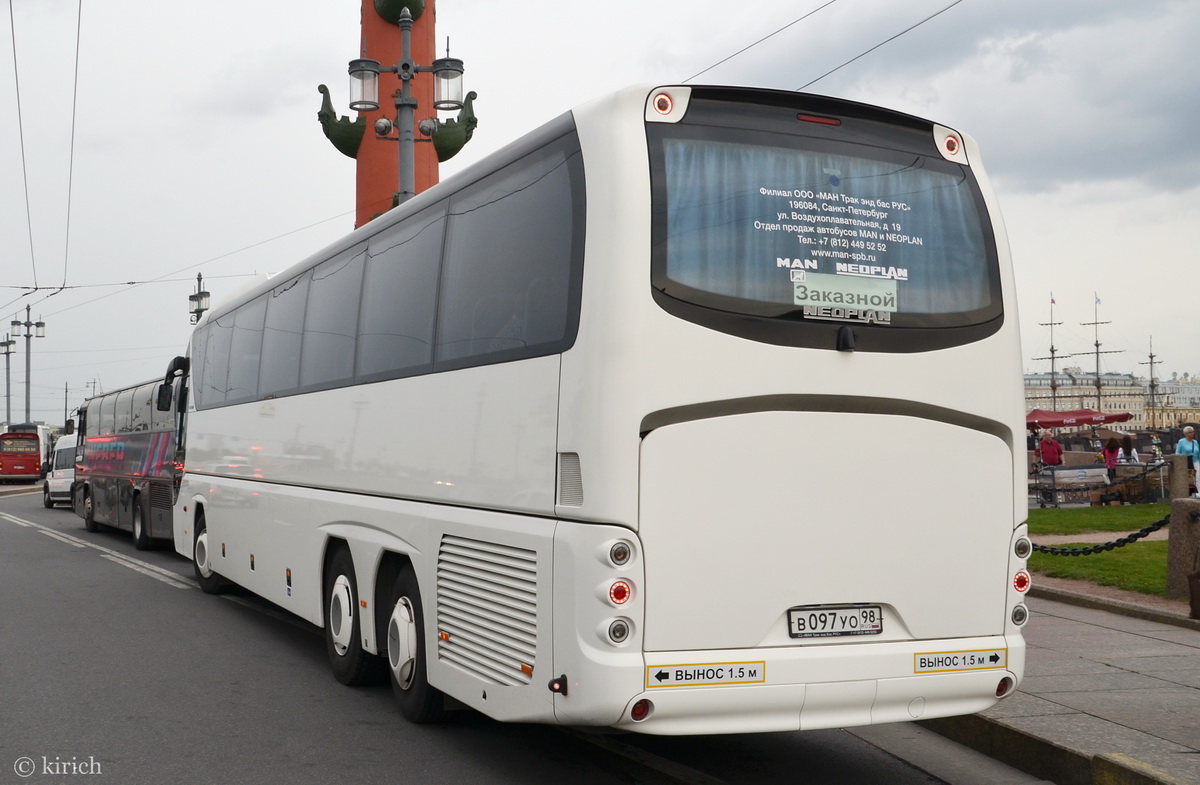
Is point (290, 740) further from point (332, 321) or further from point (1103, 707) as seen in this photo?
point (1103, 707)

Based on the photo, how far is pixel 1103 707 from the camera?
7043mm

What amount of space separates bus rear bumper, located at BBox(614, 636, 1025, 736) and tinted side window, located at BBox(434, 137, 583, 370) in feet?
5.22

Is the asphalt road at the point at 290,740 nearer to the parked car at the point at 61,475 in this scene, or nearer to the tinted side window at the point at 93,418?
the tinted side window at the point at 93,418

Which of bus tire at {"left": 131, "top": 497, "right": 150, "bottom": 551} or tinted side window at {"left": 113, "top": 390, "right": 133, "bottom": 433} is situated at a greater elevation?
tinted side window at {"left": 113, "top": 390, "right": 133, "bottom": 433}

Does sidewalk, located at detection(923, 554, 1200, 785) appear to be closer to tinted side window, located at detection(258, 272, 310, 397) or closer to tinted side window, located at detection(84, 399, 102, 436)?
tinted side window, located at detection(258, 272, 310, 397)

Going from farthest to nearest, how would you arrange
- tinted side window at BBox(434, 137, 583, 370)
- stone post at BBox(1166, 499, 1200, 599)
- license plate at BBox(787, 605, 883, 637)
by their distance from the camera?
stone post at BBox(1166, 499, 1200, 599) → tinted side window at BBox(434, 137, 583, 370) → license plate at BBox(787, 605, 883, 637)

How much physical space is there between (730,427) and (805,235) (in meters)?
0.96

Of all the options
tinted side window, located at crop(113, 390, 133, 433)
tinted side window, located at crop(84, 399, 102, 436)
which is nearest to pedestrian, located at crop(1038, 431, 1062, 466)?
tinted side window, located at crop(113, 390, 133, 433)

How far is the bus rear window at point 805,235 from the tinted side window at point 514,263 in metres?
0.46

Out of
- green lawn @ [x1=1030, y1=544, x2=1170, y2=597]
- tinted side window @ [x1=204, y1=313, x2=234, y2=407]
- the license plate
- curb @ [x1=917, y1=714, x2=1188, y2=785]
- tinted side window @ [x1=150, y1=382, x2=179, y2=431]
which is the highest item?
tinted side window @ [x1=204, y1=313, x2=234, y2=407]

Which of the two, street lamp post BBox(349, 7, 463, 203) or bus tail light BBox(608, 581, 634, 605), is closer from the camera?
bus tail light BBox(608, 581, 634, 605)

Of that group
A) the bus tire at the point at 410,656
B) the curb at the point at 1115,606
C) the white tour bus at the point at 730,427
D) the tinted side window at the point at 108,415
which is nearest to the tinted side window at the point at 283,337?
the bus tire at the point at 410,656

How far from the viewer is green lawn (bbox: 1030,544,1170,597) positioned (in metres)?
12.2

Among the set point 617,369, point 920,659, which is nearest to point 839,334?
point 617,369
